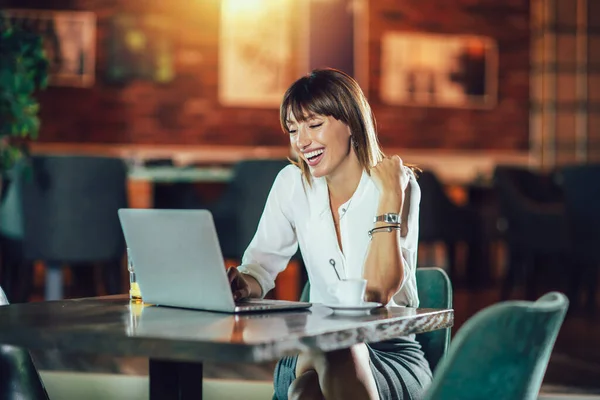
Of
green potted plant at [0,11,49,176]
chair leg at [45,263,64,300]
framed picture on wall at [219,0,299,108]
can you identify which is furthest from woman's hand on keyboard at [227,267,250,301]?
framed picture on wall at [219,0,299,108]

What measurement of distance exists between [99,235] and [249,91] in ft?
10.6

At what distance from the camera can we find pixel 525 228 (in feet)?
19.4

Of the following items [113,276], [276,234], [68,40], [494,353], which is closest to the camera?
[494,353]

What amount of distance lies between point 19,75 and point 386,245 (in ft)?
5.41

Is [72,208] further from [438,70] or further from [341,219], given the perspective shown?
[438,70]

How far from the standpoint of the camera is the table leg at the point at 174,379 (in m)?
1.44

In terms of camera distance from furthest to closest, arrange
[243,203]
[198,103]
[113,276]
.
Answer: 1. [198,103]
2. [113,276]
3. [243,203]

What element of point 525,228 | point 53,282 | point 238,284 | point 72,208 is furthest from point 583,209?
point 238,284

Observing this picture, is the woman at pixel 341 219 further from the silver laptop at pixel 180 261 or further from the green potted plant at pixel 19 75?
the green potted plant at pixel 19 75

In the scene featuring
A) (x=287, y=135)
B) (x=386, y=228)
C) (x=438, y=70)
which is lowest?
(x=386, y=228)

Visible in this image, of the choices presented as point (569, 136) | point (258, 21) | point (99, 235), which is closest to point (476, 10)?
point (569, 136)

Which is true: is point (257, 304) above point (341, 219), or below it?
below

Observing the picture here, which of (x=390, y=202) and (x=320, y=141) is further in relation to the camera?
(x=320, y=141)

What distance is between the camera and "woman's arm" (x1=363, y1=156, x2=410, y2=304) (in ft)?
6.07
